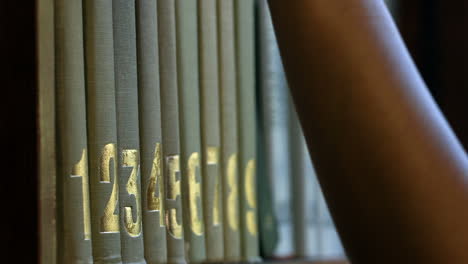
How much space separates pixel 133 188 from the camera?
1.71 ft

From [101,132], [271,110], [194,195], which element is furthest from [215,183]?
[271,110]

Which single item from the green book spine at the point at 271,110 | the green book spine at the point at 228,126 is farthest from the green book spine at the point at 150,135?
the green book spine at the point at 271,110

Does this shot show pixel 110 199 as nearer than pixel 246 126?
Yes

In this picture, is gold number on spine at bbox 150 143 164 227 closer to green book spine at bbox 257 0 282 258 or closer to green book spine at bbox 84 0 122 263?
green book spine at bbox 84 0 122 263

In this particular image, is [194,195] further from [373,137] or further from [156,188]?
[373,137]

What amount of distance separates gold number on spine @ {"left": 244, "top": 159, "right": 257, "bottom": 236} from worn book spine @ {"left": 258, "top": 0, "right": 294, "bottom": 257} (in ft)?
0.58

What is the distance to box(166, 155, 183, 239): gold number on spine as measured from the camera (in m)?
0.55

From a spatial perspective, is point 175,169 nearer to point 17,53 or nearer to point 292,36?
point 17,53

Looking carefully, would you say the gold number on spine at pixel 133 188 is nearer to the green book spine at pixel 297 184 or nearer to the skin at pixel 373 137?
the skin at pixel 373 137

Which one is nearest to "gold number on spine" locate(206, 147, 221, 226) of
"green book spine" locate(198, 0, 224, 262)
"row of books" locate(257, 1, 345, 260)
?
"green book spine" locate(198, 0, 224, 262)

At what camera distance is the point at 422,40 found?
2.81 ft

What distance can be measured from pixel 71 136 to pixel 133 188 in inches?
2.7

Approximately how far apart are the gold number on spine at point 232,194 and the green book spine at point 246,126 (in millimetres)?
15

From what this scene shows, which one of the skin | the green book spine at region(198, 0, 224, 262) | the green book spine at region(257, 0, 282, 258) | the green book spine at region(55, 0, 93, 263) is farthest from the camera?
the green book spine at region(257, 0, 282, 258)
